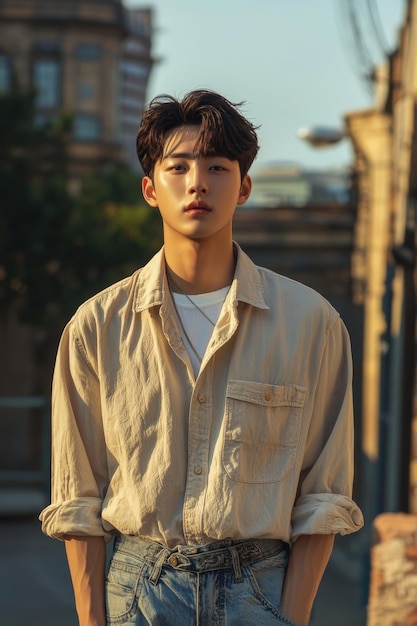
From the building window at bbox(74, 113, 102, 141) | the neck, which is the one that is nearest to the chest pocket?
the neck

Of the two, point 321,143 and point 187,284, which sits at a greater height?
point 321,143

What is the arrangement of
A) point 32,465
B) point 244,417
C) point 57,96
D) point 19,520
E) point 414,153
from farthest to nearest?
point 57,96 < point 32,465 < point 19,520 < point 414,153 < point 244,417

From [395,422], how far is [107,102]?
37.5 meters

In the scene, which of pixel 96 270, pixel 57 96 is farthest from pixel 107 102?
pixel 96 270

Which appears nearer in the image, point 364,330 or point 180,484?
point 180,484

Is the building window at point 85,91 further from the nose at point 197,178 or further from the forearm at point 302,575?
the forearm at point 302,575

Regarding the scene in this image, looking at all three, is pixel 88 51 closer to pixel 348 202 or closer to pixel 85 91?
pixel 85 91

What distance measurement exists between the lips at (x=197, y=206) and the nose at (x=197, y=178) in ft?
0.08

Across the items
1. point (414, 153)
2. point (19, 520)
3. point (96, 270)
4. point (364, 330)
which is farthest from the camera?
point (96, 270)

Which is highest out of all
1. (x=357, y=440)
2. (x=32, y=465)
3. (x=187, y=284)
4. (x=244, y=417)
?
(x=187, y=284)

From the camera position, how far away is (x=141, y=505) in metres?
3.41

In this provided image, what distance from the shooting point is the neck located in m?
3.57

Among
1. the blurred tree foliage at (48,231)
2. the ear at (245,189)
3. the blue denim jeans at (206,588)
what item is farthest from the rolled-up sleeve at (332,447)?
the blurred tree foliage at (48,231)

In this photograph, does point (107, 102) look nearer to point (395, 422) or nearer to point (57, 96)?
point (57, 96)
